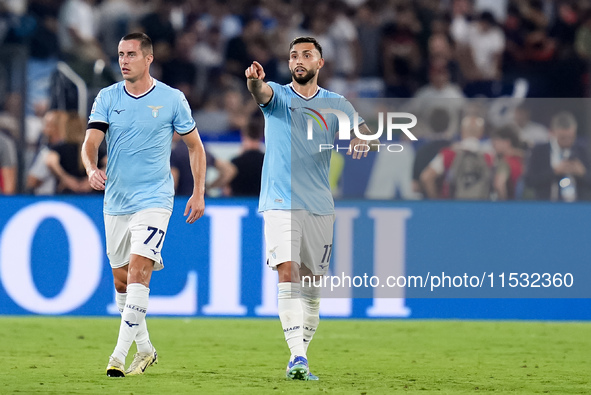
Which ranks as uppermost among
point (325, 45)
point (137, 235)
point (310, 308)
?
point (325, 45)

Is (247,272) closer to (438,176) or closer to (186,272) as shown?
(186,272)

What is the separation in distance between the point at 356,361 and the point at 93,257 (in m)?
3.68

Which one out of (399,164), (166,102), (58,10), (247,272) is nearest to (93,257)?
(247,272)

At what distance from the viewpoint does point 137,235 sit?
7105 millimetres

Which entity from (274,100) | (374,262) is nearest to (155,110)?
(274,100)

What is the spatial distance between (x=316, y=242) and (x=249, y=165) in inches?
164

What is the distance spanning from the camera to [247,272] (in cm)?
1091

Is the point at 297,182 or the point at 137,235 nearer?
the point at 137,235

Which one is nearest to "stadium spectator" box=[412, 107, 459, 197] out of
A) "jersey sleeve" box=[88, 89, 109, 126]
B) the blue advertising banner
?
the blue advertising banner

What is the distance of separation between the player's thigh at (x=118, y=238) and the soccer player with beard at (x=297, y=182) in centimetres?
95

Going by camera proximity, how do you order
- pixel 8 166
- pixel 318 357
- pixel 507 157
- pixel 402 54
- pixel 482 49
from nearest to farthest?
pixel 318 357 < pixel 507 157 < pixel 8 166 < pixel 402 54 < pixel 482 49

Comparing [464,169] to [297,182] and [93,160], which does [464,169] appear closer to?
[297,182]

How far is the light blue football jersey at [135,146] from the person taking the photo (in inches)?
284

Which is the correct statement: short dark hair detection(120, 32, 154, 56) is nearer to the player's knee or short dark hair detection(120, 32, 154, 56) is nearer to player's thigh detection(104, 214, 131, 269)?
player's thigh detection(104, 214, 131, 269)
